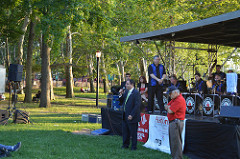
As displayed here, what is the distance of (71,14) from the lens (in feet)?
65.2

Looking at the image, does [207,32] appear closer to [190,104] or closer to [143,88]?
[190,104]

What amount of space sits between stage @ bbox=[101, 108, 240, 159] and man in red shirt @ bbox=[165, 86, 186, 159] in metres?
1.16

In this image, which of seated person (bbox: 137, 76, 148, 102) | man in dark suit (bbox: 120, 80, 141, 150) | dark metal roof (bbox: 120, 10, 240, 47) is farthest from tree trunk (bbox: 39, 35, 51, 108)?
man in dark suit (bbox: 120, 80, 141, 150)

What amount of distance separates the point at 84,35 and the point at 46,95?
42.6ft

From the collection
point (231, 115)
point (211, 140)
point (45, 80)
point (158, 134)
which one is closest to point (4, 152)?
point (158, 134)

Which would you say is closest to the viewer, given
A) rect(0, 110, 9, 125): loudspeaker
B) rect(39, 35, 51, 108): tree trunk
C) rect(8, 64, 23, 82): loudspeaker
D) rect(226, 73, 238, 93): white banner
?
rect(226, 73, 238, 93): white banner

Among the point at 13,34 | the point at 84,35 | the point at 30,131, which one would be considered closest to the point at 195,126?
the point at 30,131

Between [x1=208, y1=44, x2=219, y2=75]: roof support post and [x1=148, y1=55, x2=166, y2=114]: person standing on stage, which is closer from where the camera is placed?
[x1=148, y1=55, x2=166, y2=114]: person standing on stage

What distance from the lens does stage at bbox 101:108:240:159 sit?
7.83 meters

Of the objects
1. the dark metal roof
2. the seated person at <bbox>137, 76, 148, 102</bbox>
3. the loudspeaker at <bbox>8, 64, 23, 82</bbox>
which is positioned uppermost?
the dark metal roof

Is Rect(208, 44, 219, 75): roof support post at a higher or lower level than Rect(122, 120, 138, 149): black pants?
higher

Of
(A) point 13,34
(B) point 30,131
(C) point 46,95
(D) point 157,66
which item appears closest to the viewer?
(D) point 157,66

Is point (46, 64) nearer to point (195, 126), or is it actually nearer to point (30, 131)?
point (30, 131)

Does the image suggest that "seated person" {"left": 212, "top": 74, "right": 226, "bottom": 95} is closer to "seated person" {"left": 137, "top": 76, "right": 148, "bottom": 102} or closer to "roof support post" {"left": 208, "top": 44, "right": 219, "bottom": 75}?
"seated person" {"left": 137, "top": 76, "right": 148, "bottom": 102}
